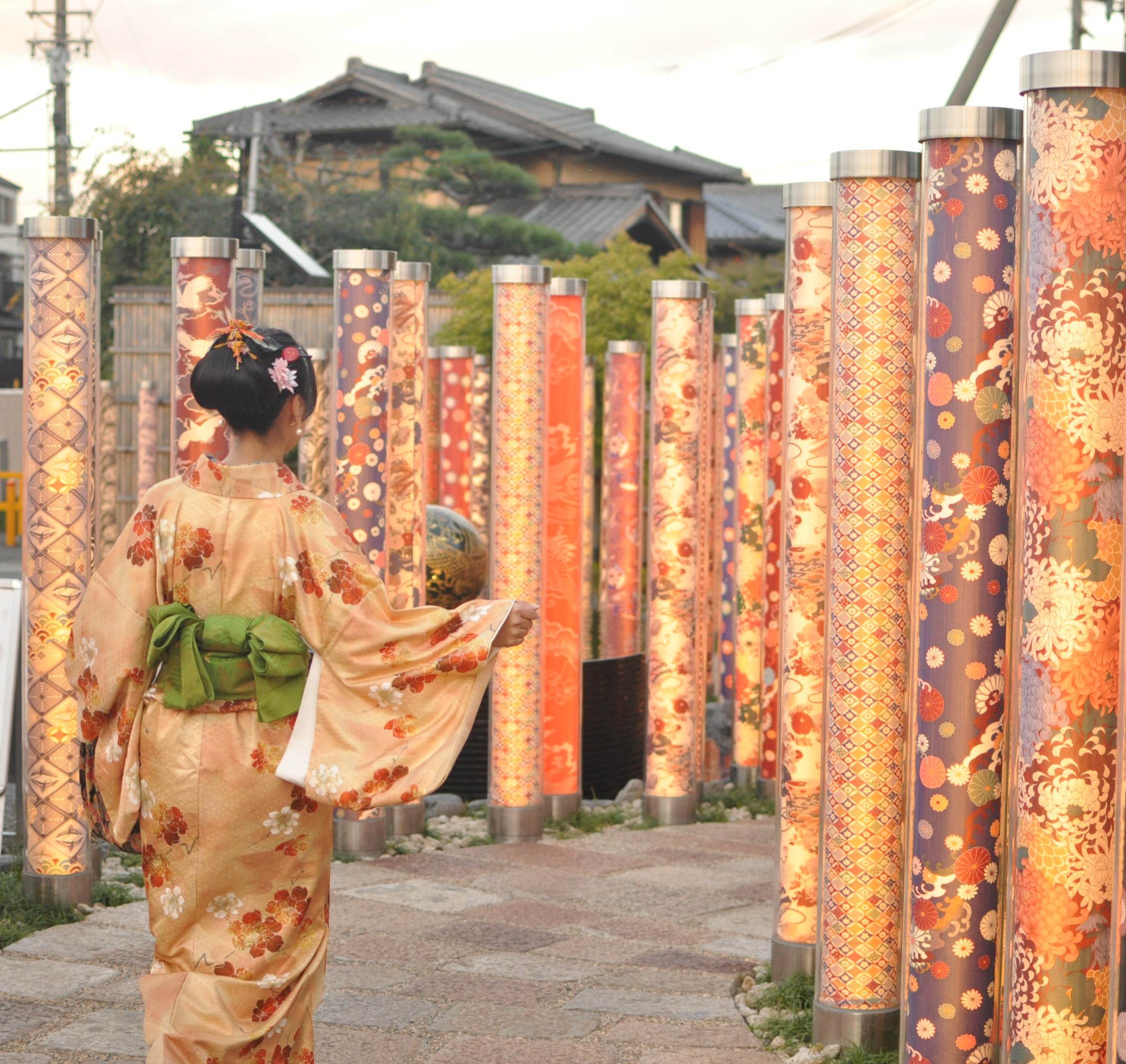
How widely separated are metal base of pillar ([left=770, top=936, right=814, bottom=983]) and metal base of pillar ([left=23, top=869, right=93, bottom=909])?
7.69 feet

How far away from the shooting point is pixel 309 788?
3568mm

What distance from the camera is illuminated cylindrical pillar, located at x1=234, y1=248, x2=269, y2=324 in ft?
22.9

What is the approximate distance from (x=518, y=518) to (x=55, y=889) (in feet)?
8.04

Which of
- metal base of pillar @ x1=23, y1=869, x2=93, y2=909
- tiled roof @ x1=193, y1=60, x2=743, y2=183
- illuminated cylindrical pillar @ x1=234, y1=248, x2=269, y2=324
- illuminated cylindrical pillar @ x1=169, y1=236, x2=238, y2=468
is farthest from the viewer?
tiled roof @ x1=193, y1=60, x2=743, y2=183

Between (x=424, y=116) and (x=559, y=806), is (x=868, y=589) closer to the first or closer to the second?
(x=559, y=806)

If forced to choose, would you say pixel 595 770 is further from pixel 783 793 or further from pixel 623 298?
pixel 623 298

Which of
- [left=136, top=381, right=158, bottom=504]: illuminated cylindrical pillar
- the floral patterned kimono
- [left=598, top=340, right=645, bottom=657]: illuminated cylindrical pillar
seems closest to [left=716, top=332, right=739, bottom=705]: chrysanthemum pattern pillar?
[left=598, top=340, right=645, bottom=657]: illuminated cylindrical pillar

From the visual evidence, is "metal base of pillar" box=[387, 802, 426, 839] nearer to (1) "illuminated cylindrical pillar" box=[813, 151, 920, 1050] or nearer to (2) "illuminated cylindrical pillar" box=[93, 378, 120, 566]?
(1) "illuminated cylindrical pillar" box=[813, 151, 920, 1050]

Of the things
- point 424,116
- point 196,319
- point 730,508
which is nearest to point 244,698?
point 196,319

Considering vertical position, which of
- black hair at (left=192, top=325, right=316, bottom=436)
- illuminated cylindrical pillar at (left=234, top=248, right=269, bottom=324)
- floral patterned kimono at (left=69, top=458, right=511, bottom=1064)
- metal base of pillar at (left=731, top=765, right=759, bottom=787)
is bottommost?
metal base of pillar at (left=731, top=765, right=759, bottom=787)

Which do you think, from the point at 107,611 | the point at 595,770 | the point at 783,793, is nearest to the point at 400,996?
the point at 783,793

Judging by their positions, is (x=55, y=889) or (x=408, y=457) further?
(x=408, y=457)

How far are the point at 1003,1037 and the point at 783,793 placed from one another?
4.56 feet

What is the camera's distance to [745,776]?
855cm
